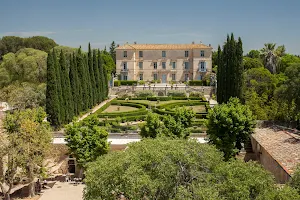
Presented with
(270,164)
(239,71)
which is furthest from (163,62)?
(270,164)

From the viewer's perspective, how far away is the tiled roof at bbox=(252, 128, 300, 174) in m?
17.3

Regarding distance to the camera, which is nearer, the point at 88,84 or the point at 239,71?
the point at 239,71

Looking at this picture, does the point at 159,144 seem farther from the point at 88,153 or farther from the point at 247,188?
the point at 88,153

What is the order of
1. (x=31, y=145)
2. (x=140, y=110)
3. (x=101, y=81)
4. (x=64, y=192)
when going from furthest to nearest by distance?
(x=101, y=81) → (x=140, y=110) → (x=64, y=192) → (x=31, y=145)

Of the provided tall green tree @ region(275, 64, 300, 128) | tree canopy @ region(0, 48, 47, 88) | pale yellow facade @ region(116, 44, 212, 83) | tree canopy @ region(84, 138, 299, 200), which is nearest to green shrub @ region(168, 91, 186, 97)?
pale yellow facade @ region(116, 44, 212, 83)

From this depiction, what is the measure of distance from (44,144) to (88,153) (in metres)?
2.80

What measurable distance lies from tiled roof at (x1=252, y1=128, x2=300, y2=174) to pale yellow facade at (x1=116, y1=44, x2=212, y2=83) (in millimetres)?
37767

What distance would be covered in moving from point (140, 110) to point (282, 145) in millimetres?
17906

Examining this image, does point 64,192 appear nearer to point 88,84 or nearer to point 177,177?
point 177,177

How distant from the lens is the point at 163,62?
63.3 meters

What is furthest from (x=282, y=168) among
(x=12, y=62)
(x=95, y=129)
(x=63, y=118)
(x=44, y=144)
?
(x=12, y=62)

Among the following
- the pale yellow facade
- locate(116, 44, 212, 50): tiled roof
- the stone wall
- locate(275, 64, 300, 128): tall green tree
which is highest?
locate(116, 44, 212, 50): tiled roof

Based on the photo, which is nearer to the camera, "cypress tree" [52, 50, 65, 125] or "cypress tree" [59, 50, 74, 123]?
"cypress tree" [52, 50, 65, 125]

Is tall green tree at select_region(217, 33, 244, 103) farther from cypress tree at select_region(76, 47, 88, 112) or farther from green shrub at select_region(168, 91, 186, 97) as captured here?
green shrub at select_region(168, 91, 186, 97)
